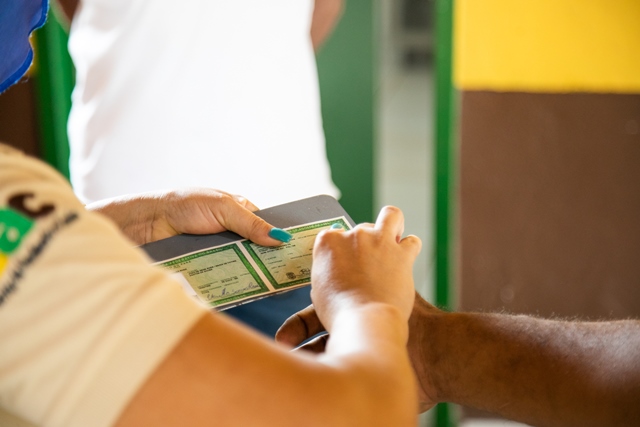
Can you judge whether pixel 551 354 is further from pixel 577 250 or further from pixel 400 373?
pixel 577 250

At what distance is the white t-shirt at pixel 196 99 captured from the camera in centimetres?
162

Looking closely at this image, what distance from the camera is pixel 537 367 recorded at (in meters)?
1.03

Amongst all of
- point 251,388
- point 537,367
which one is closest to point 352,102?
point 537,367

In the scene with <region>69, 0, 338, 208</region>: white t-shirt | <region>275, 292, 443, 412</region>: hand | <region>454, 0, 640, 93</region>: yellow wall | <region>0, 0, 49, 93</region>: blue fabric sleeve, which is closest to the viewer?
<region>0, 0, 49, 93</region>: blue fabric sleeve

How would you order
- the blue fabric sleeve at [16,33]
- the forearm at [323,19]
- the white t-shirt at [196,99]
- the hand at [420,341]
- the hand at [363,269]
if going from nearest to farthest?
the hand at [363,269]
the blue fabric sleeve at [16,33]
the hand at [420,341]
the white t-shirt at [196,99]
the forearm at [323,19]

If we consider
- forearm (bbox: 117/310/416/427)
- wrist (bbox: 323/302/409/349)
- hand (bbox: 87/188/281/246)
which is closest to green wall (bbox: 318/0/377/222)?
hand (bbox: 87/188/281/246)

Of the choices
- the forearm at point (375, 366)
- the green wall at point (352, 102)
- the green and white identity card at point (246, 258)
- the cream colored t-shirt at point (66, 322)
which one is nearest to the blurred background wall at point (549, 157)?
the green wall at point (352, 102)

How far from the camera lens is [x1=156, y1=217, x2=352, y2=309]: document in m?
0.98

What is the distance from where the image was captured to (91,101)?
1.65 meters

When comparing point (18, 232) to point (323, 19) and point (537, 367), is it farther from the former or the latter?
point (323, 19)

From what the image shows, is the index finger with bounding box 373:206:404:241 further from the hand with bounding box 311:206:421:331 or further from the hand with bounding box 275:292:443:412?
the hand with bounding box 275:292:443:412

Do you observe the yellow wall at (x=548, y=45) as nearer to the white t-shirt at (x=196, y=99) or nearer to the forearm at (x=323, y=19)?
the forearm at (x=323, y=19)

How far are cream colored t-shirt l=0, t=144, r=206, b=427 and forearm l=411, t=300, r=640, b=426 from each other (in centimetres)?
69

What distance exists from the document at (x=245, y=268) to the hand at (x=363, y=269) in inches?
6.4
